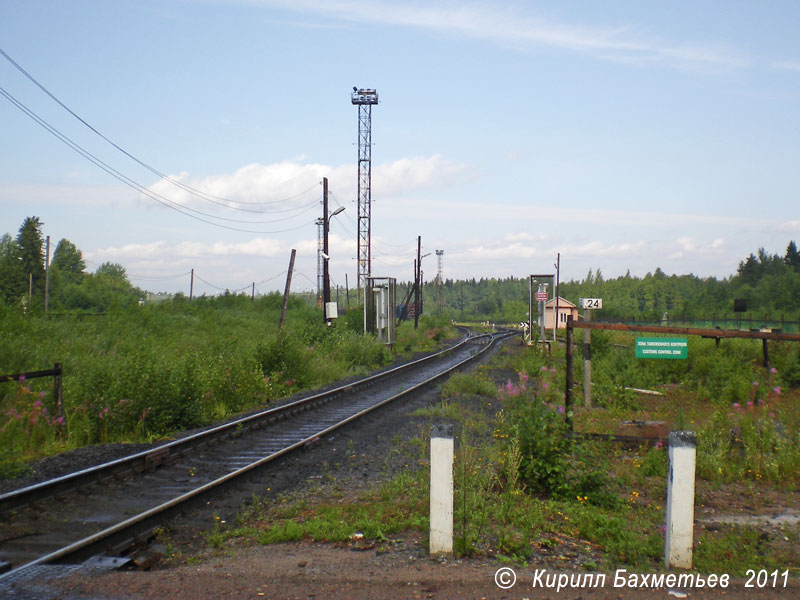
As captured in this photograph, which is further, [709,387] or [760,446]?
[709,387]

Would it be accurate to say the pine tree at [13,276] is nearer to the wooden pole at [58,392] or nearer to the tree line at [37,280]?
the tree line at [37,280]

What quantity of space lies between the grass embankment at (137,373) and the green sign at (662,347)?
8.49m

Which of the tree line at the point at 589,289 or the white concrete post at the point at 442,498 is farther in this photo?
the tree line at the point at 589,289

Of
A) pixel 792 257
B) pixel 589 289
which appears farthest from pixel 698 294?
pixel 589 289

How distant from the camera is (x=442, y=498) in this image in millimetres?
5242

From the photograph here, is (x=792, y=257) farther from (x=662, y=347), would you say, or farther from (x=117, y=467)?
(x=117, y=467)

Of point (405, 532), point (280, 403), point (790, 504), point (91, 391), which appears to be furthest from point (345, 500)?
point (280, 403)

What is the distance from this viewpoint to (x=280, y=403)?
1631 cm

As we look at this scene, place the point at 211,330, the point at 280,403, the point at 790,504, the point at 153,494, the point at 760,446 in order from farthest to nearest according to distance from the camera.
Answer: the point at 211,330
the point at 280,403
the point at 760,446
the point at 153,494
the point at 790,504

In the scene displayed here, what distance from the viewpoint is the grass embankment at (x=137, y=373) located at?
37.1ft

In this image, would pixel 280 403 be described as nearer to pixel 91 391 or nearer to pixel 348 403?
pixel 348 403

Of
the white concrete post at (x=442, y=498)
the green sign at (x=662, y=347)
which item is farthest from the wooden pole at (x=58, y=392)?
the green sign at (x=662, y=347)

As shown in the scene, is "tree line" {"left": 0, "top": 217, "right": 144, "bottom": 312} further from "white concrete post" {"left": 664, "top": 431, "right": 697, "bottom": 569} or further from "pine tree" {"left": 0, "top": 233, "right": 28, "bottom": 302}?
"white concrete post" {"left": 664, "top": 431, "right": 697, "bottom": 569}

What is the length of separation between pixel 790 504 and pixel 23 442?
10.9 metres
